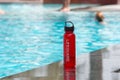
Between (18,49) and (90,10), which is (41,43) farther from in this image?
(90,10)

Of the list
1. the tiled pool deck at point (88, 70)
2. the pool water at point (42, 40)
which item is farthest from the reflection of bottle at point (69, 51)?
the pool water at point (42, 40)

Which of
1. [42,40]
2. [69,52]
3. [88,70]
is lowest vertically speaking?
[42,40]

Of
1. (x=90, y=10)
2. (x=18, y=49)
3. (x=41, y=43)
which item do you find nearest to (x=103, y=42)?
(x=41, y=43)

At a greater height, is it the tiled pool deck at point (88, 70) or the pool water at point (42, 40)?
the tiled pool deck at point (88, 70)

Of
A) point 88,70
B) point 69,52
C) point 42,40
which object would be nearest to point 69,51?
point 69,52

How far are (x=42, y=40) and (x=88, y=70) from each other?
6709mm

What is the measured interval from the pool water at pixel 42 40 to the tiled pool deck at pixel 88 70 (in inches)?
48.7

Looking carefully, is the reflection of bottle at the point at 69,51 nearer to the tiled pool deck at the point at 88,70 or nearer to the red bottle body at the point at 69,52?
the red bottle body at the point at 69,52

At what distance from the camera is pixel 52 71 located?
21.4ft

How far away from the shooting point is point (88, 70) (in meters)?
6.46

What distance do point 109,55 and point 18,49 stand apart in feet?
12.0

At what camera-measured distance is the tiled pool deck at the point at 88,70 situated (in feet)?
19.4

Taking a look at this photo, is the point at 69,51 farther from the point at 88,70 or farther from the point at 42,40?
the point at 42,40

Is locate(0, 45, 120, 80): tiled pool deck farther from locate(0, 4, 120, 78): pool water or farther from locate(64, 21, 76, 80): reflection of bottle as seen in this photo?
locate(64, 21, 76, 80): reflection of bottle
